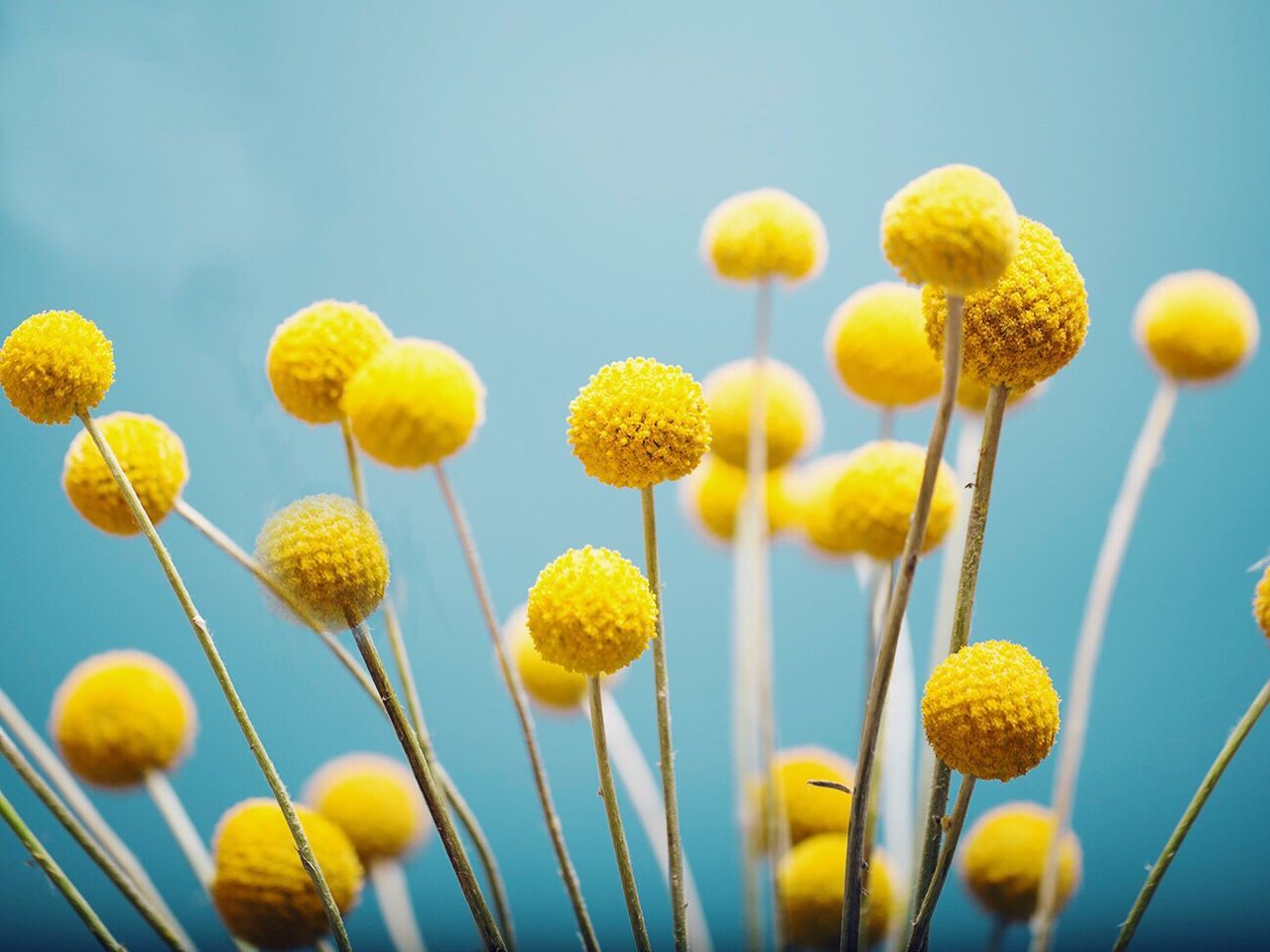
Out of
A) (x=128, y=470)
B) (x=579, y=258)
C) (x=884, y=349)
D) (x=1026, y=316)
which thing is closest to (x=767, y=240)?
(x=884, y=349)

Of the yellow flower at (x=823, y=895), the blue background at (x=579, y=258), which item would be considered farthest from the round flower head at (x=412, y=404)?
the blue background at (x=579, y=258)

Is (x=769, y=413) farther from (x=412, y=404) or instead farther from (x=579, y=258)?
(x=579, y=258)

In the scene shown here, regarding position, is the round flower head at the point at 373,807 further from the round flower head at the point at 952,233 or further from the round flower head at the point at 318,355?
the round flower head at the point at 952,233

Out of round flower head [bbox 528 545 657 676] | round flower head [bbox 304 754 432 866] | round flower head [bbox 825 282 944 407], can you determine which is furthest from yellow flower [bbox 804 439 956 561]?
round flower head [bbox 304 754 432 866]

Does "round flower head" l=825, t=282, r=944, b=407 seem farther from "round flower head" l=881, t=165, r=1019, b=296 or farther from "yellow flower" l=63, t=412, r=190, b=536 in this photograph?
"yellow flower" l=63, t=412, r=190, b=536

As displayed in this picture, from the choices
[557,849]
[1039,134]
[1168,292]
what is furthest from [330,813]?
[1039,134]
